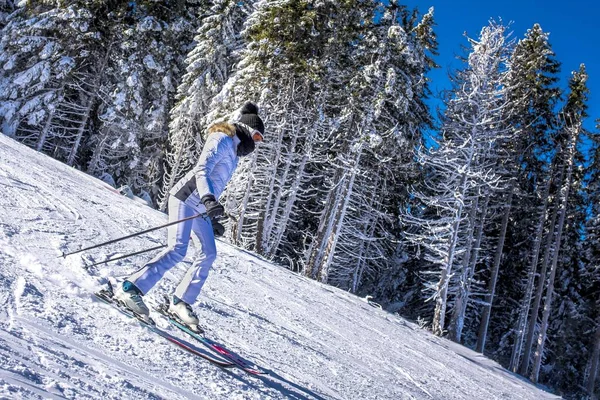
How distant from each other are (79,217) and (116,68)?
19406 mm

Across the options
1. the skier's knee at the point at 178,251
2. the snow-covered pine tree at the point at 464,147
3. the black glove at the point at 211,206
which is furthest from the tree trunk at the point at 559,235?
the black glove at the point at 211,206

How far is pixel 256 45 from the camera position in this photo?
21.1m

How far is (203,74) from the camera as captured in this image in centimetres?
2445

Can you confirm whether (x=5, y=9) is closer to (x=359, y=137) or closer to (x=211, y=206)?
(x=359, y=137)

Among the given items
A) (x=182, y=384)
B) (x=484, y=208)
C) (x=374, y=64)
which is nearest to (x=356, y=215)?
(x=484, y=208)

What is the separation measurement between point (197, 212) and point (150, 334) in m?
1.25

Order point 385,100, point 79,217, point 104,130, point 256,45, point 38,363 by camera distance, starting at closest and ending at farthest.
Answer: point 38,363 < point 79,217 < point 385,100 < point 256,45 < point 104,130

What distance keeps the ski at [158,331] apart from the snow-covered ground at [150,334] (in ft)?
0.31

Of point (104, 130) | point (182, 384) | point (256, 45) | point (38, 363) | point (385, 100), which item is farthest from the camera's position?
point (104, 130)

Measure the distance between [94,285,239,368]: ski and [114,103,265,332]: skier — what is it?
115mm

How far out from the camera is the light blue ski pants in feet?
14.9

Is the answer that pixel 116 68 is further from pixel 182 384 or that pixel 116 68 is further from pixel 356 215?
pixel 182 384

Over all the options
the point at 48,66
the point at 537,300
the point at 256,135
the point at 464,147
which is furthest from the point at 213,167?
the point at 537,300

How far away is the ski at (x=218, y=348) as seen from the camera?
13.9 feet
